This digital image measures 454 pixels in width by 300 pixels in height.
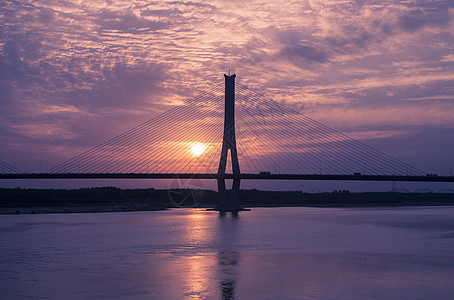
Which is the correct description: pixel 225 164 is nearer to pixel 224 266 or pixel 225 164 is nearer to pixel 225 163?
pixel 225 163

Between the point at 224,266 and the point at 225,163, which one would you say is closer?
the point at 224,266

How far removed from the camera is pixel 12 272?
18875 mm

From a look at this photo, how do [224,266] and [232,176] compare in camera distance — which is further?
[232,176]

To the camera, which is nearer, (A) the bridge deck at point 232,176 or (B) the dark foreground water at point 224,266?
(B) the dark foreground water at point 224,266

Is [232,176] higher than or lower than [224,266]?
higher

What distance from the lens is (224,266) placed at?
20.7 m

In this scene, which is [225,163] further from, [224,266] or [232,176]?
[224,266]

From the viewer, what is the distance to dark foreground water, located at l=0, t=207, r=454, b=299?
1598cm

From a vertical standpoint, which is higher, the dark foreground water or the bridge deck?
the bridge deck

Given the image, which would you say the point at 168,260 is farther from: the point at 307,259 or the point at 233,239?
the point at 233,239

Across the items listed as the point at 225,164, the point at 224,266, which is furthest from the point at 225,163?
the point at 224,266

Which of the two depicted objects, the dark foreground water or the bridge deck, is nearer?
the dark foreground water

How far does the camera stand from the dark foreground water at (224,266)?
1598 centimetres

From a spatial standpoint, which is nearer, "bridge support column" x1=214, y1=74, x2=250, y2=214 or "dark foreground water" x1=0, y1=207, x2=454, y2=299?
"dark foreground water" x1=0, y1=207, x2=454, y2=299
